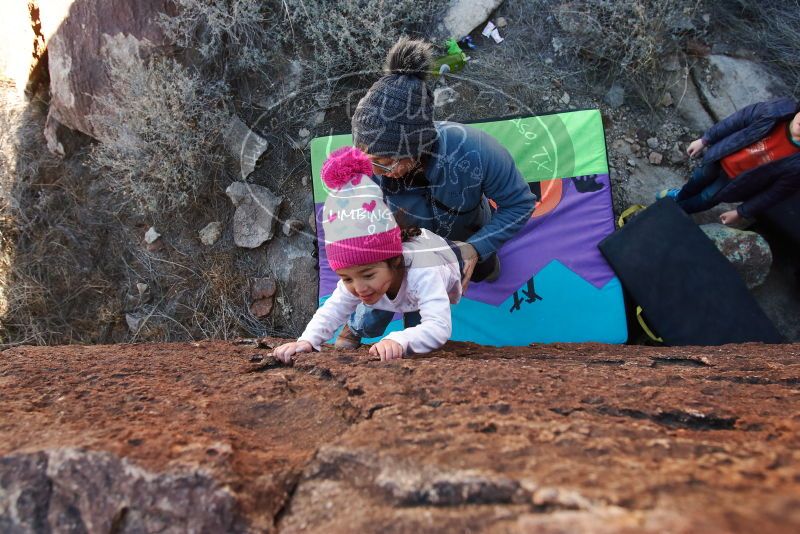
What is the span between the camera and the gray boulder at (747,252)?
9.12ft

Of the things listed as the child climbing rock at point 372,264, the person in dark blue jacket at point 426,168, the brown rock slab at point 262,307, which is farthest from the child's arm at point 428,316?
the brown rock slab at point 262,307

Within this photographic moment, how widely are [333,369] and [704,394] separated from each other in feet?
2.90

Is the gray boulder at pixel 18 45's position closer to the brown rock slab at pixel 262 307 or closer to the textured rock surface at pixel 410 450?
the brown rock slab at pixel 262 307

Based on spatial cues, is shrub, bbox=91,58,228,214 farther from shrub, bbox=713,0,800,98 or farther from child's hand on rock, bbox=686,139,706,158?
shrub, bbox=713,0,800,98

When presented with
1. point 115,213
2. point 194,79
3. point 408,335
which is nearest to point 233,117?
point 194,79

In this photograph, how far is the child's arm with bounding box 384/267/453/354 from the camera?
1.65 meters

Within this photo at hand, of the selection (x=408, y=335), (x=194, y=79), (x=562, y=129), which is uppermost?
(x=194, y=79)

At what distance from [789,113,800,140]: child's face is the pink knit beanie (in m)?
1.91

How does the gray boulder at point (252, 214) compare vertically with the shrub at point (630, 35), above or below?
below

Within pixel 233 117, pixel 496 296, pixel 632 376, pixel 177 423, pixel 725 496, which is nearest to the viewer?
pixel 725 496

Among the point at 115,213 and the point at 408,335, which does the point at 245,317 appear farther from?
the point at 408,335

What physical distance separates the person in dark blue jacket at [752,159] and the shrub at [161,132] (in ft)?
9.71

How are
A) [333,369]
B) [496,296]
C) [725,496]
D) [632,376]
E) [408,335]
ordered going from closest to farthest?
[725,496]
[632,376]
[333,369]
[408,335]
[496,296]

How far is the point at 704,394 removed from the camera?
3.51 ft
